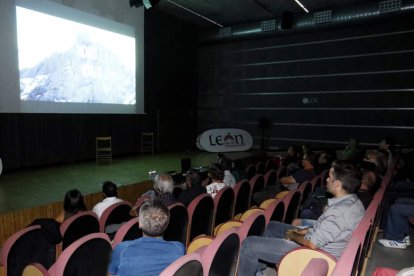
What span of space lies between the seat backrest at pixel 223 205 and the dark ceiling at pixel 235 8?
6.79 m

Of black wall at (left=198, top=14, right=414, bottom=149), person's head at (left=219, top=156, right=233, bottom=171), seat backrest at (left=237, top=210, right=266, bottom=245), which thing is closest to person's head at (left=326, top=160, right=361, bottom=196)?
seat backrest at (left=237, top=210, right=266, bottom=245)

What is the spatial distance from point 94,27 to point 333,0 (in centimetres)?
593

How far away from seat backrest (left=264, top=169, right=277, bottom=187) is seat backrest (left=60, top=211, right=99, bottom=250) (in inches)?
103

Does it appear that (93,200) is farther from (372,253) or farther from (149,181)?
(372,253)

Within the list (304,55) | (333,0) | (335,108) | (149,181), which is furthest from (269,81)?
(149,181)

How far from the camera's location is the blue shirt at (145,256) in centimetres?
144

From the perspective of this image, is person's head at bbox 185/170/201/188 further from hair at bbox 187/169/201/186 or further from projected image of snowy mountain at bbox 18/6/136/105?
projected image of snowy mountain at bbox 18/6/136/105

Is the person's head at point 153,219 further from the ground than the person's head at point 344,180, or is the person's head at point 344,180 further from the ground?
the person's head at point 344,180

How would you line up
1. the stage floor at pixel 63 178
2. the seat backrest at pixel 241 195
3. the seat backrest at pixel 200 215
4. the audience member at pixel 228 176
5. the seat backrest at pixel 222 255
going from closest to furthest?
the seat backrest at pixel 222 255 < the seat backrest at pixel 200 215 < the seat backrest at pixel 241 195 < the audience member at pixel 228 176 < the stage floor at pixel 63 178

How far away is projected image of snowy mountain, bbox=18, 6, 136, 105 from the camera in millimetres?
6285

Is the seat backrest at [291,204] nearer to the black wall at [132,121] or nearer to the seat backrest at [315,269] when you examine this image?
the seat backrest at [315,269]

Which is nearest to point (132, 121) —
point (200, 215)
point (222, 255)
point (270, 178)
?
point (270, 178)

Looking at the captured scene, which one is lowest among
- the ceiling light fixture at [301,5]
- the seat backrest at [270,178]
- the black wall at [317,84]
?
the seat backrest at [270,178]

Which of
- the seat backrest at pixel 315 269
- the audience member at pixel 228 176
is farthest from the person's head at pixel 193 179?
the seat backrest at pixel 315 269
